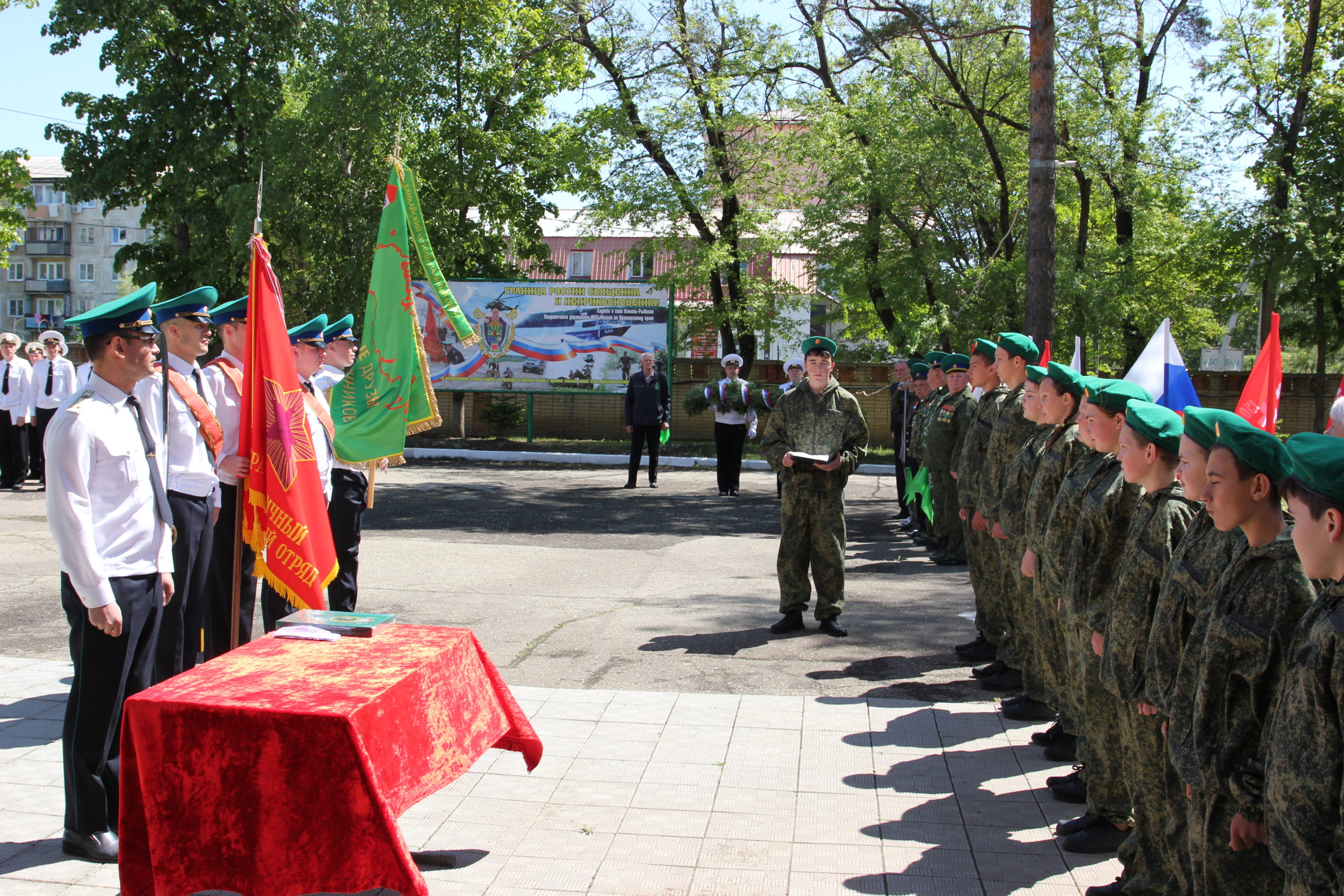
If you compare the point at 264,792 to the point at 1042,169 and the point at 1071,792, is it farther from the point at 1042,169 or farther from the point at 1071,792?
the point at 1042,169

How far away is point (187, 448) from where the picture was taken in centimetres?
513

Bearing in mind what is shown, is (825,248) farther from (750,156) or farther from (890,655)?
(890,655)

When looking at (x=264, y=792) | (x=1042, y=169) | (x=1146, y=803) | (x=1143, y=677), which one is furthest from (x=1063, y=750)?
(x=1042, y=169)

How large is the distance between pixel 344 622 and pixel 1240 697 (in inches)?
121

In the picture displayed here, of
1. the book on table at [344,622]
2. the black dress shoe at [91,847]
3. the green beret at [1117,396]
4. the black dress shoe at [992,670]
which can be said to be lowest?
the black dress shoe at [91,847]

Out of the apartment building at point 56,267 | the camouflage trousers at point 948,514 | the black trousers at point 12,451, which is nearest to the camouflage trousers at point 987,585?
the camouflage trousers at point 948,514

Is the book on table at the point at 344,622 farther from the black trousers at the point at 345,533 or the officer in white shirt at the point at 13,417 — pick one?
the officer in white shirt at the point at 13,417

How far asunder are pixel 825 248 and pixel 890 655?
13928 millimetres

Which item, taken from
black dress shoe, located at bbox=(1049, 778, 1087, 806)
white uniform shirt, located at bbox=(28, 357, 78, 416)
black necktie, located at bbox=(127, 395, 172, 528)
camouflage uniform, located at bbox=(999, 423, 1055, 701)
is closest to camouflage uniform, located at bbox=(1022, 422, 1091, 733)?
black dress shoe, located at bbox=(1049, 778, 1087, 806)

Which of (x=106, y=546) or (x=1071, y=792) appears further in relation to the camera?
(x=1071, y=792)

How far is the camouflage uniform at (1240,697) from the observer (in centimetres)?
275

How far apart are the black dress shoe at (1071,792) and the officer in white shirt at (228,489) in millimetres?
4098

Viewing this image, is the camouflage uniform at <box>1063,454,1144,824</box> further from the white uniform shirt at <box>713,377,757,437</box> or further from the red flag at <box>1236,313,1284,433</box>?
the white uniform shirt at <box>713,377,757,437</box>

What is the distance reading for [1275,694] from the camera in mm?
2758
